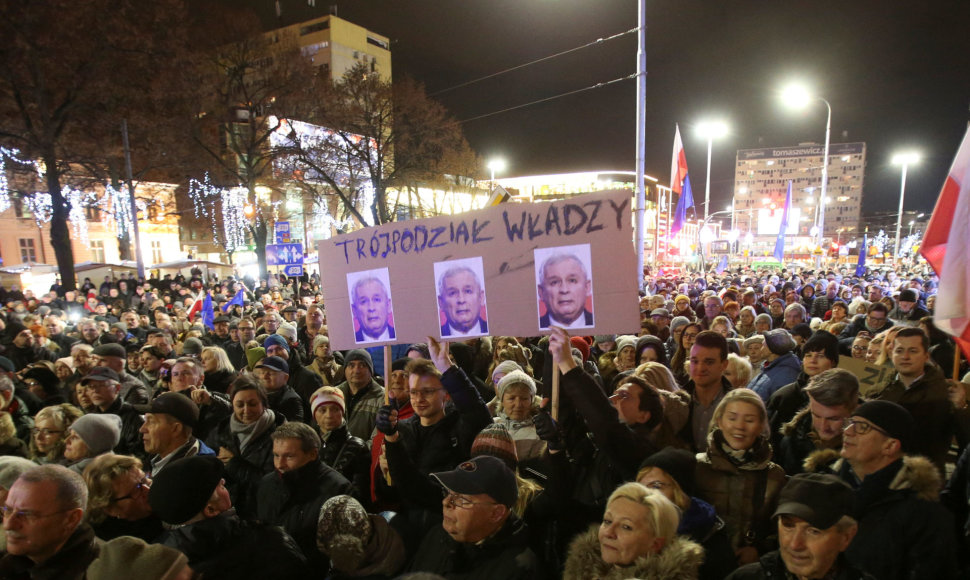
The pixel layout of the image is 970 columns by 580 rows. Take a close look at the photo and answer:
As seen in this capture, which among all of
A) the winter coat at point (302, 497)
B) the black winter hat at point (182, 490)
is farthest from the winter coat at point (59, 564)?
the winter coat at point (302, 497)

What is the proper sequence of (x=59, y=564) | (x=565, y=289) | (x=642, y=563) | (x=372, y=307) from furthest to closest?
(x=372, y=307) → (x=565, y=289) → (x=59, y=564) → (x=642, y=563)

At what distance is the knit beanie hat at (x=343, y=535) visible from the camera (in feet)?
7.80

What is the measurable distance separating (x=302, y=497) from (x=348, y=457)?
0.65 m

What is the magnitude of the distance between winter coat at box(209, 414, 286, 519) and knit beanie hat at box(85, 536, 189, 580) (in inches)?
57.8

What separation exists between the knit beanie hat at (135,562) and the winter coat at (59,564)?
0.46 m

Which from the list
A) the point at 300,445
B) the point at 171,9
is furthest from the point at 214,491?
the point at 171,9

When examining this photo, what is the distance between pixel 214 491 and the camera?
8.13 feet

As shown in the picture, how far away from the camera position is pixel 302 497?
302cm

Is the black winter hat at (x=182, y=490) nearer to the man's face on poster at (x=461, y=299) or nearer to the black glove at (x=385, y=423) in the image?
the black glove at (x=385, y=423)

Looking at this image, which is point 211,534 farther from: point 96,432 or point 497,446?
point 96,432

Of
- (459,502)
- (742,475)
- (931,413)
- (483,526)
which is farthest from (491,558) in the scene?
(931,413)

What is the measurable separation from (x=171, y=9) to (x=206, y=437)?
24410 millimetres

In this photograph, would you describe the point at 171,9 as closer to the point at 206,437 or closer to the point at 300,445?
the point at 206,437

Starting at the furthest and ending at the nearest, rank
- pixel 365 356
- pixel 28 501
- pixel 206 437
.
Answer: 1. pixel 365 356
2. pixel 206 437
3. pixel 28 501
